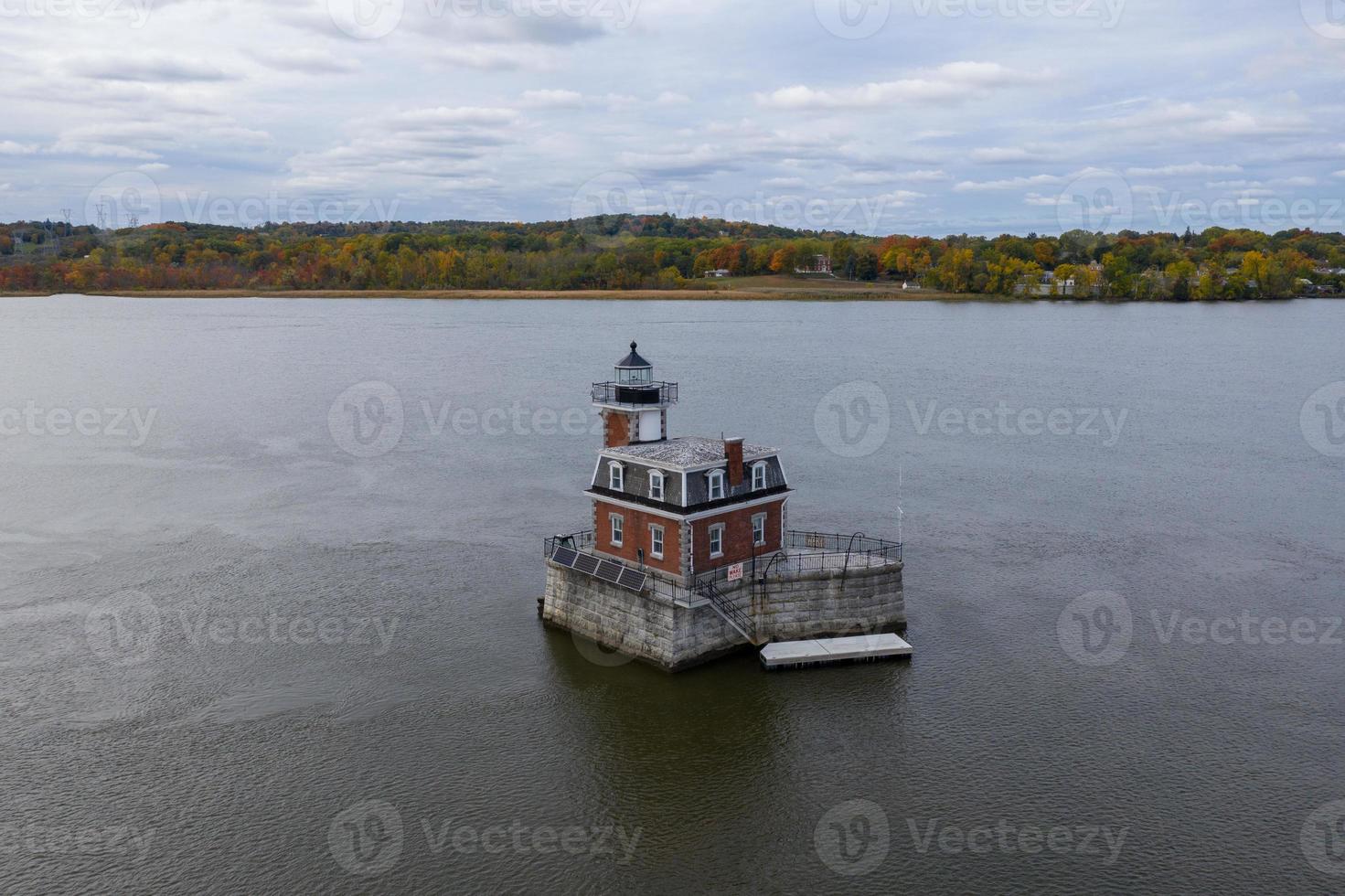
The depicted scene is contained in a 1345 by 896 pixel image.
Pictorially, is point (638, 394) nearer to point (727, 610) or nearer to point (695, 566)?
point (695, 566)

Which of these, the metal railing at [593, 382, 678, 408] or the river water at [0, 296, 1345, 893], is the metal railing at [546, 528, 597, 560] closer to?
the river water at [0, 296, 1345, 893]

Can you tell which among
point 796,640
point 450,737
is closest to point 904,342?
point 796,640

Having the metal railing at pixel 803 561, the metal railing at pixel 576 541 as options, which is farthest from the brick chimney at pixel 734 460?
the metal railing at pixel 576 541

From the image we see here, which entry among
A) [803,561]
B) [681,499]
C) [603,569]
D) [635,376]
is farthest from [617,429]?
[803,561]

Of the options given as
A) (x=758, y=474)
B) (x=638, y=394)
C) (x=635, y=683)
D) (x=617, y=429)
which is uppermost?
(x=638, y=394)

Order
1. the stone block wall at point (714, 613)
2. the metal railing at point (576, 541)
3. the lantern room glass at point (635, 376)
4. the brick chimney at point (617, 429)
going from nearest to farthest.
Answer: the stone block wall at point (714, 613) < the metal railing at point (576, 541) < the lantern room glass at point (635, 376) < the brick chimney at point (617, 429)

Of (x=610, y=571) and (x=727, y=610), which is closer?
(x=727, y=610)

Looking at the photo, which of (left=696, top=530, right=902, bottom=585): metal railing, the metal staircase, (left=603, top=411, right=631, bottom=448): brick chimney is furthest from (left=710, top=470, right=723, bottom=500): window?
(left=603, top=411, right=631, bottom=448): brick chimney

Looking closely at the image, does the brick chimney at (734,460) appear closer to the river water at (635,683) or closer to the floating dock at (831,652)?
the floating dock at (831,652)
